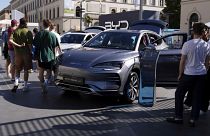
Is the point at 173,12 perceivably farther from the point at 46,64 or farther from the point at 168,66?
the point at 46,64

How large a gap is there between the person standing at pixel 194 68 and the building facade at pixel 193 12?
43512mm

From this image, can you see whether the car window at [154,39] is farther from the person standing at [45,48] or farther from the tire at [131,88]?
the person standing at [45,48]

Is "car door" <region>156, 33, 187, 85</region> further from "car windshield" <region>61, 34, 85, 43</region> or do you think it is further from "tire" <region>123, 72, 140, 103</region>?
"car windshield" <region>61, 34, 85, 43</region>

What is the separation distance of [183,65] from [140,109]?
1.72 metres

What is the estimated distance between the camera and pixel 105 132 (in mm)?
5973

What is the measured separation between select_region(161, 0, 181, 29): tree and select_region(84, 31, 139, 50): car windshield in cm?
5917

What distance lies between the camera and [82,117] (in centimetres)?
692

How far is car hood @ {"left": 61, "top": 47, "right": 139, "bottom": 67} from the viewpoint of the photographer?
795 centimetres

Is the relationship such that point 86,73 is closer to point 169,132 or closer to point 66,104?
point 66,104

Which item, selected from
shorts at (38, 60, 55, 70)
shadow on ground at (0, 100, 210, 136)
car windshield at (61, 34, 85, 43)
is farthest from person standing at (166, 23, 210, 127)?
car windshield at (61, 34, 85, 43)

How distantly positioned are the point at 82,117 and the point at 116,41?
2.89m

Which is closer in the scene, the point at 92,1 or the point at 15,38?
the point at 15,38

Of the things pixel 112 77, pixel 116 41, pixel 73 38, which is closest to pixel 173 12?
pixel 73 38

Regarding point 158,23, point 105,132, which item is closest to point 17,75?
point 105,132
